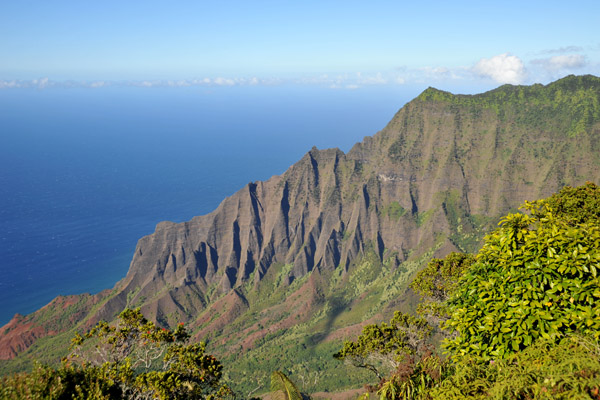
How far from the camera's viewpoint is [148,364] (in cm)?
2233

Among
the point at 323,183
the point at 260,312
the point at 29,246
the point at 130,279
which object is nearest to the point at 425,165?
the point at 323,183

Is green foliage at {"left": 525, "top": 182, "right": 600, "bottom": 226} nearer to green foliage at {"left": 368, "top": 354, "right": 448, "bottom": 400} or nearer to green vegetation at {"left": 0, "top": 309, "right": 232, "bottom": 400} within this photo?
green foliage at {"left": 368, "top": 354, "right": 448, "bottom": 400}

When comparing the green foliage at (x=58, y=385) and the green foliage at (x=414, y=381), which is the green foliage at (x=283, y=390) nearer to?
the green foliage at (x=58, y=385)

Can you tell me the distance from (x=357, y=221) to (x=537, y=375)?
355 feet

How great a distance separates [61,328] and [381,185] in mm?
93873

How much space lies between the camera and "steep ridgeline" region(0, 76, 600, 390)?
9975 centimetres

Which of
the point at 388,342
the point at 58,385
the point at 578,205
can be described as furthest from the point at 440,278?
the point at 58,385

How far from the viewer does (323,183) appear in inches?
4889

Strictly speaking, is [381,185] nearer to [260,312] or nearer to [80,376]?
Answer: [260,312]

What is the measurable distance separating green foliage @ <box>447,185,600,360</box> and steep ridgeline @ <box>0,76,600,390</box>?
7986 cm

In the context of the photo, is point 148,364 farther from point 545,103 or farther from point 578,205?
point 545,103

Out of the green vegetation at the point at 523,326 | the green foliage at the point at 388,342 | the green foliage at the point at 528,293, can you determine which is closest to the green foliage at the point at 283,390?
the green foliage at the point at 388,342

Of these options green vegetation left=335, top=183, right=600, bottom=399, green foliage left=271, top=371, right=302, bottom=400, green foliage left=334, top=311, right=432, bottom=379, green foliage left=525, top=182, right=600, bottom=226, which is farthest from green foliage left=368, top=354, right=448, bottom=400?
green foliage left=525, top=182, right=600, bottom=226

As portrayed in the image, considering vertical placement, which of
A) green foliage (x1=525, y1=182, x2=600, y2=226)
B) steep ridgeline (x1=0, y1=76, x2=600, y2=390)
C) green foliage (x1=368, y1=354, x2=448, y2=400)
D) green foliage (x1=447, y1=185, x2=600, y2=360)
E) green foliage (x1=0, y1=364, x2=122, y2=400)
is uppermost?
green foliage (x1=447, y1=185, x2=600, y2=360)
